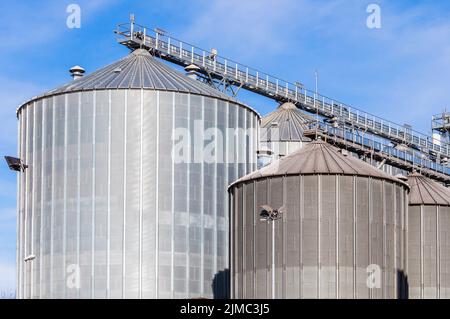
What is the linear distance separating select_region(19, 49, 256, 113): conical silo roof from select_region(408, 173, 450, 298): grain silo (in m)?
16.9

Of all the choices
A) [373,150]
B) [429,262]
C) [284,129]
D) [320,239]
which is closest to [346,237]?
[320,239]

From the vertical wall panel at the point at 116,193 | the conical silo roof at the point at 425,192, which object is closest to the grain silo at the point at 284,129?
the conical silo roof at the point at 425,192

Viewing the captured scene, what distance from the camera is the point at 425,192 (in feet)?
309

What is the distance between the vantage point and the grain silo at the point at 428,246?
300 feet

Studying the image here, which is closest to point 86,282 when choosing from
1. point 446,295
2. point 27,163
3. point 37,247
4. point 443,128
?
point 37,247

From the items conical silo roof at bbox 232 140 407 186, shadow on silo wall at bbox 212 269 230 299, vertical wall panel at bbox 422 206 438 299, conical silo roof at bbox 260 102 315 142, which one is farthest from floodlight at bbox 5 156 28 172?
vertical wall panel at bbox 422 206 438 299

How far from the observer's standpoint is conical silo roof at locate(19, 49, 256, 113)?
96.2 meters

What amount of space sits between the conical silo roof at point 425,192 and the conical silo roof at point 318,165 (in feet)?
21.7

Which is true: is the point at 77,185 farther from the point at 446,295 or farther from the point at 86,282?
the point at 446,295

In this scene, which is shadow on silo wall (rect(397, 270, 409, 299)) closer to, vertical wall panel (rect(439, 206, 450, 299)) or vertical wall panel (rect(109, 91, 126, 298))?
vertical wall panel (rect(439, 206, 450, 299))

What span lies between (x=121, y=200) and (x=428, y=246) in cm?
2180

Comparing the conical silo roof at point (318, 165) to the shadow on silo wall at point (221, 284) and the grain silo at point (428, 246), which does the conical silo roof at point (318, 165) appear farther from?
the shadow on silo wall at point (221, 284)

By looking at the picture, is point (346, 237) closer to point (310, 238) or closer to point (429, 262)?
point (310, 238)

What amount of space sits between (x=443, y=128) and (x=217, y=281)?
216 ft
